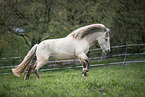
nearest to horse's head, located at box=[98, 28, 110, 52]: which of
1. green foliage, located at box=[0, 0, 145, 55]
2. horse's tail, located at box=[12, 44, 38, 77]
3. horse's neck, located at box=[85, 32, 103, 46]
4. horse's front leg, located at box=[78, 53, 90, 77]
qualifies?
horse's neck, located at box=[85, 32, 103, 46]

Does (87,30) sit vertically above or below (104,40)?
above

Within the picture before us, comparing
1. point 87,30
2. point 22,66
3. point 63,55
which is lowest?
point 22,66

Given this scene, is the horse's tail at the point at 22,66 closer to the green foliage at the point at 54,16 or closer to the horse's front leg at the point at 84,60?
the horse's front leg at the point at 84,60

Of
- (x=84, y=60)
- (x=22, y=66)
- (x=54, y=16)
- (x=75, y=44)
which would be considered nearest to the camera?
(x=84, y=60)

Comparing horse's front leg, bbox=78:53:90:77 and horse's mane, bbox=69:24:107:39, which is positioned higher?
horse's mane, bbox=69:24:107:39

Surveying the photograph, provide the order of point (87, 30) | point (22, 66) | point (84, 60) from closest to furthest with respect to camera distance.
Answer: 1. point (84, 60)
2. point (87, 30)
3. point (22, 66)

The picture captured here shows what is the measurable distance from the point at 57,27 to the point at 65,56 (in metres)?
6.25

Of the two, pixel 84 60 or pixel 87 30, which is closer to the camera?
pixel 84 60

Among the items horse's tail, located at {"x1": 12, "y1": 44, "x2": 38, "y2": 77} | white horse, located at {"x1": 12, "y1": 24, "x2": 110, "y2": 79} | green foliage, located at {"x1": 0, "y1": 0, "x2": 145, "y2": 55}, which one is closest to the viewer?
white horse, located at {"x1": 12, "y1": 24, "x2": 110, "y2": 79}

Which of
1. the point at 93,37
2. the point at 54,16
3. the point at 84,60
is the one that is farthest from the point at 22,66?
the point at 54,16

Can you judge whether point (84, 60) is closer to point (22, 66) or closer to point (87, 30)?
point (87, 30)

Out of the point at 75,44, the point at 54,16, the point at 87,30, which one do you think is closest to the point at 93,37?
the point at 87,30

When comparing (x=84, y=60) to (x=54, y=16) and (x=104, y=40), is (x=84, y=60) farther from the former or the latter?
(x=54, y=16)

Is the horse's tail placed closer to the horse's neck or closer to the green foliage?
the horse's neck
